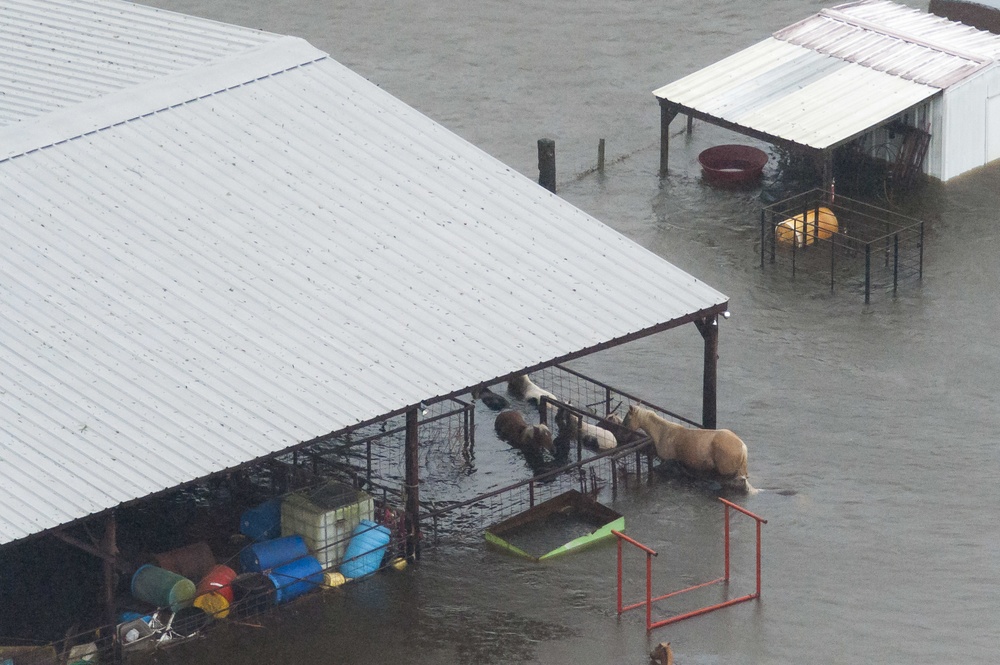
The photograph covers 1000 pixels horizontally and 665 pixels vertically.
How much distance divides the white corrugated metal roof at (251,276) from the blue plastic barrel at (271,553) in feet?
7.40

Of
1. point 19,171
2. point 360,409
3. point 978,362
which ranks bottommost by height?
point 978,362

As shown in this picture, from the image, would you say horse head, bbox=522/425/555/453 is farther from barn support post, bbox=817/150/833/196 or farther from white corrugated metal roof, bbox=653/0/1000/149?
white corrugated metal roof, bbox=653/0/1000/149

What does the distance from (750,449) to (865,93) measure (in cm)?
1372

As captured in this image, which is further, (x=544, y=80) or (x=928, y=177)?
(x=544, y=80)

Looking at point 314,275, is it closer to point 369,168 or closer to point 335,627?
point 369,168

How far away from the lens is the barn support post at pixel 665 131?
44094mm

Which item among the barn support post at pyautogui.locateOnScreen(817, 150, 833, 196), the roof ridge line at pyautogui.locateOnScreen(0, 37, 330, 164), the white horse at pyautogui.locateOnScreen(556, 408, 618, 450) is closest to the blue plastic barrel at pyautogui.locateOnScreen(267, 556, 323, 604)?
the white horse at pyautogui.locateOnScreen(556, 408, 618, 450)

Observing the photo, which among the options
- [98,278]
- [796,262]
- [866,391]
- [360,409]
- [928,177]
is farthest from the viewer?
[928,177]

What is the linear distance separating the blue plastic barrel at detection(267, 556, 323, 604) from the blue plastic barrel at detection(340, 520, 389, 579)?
0.48m

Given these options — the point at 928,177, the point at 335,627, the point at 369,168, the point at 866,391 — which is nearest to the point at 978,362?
the point at 866,391

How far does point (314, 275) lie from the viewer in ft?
93.7

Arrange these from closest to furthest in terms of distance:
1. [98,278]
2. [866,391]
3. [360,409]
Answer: [360,409]
[98,278]
[866,391]

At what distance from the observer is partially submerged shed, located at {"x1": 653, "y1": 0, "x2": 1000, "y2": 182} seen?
41.7 meters

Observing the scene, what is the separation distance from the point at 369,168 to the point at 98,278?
5536 millimetres
